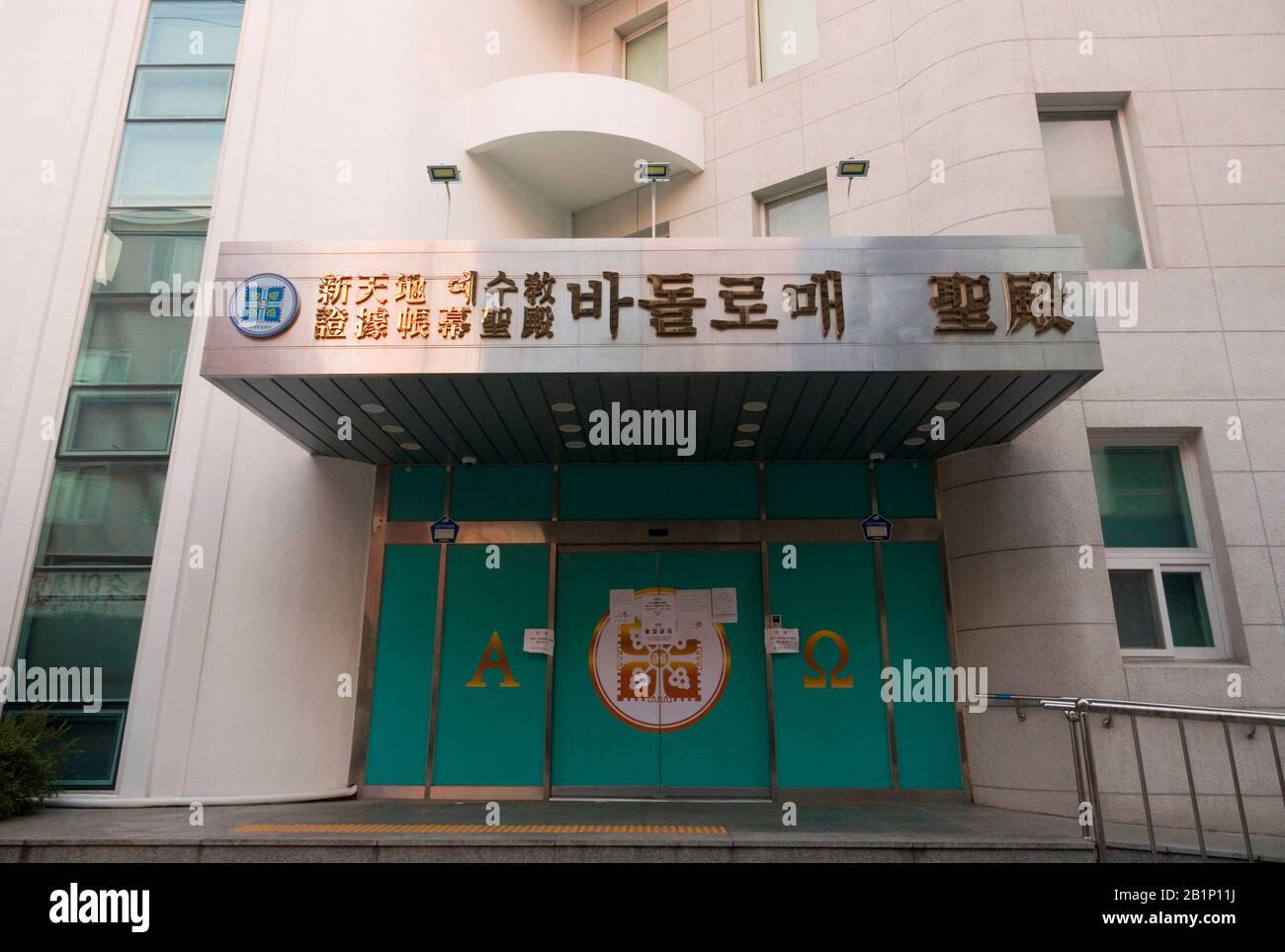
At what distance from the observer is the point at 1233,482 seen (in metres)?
7.44

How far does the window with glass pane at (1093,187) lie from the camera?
8.29 meters

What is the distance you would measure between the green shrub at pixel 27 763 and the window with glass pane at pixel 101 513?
4.98ft

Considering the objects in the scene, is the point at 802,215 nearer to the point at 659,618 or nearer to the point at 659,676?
the point at 659,618

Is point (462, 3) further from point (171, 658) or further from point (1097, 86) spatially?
point (171, 658)

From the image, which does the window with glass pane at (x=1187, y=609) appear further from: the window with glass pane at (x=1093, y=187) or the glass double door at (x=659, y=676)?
the glass double door at (x=659, y=676)

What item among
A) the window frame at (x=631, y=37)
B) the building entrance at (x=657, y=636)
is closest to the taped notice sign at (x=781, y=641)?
the building entrance at (x=657, y=636)

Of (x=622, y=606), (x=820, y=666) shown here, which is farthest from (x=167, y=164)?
(x=820, y=666)

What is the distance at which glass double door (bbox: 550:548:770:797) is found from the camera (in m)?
8.16

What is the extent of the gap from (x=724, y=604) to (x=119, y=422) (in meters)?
6.44

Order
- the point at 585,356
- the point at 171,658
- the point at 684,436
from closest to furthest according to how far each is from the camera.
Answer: the point at 585,356 < the point at 171,658 < the point at 684,436

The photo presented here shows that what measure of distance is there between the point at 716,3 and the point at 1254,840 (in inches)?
449

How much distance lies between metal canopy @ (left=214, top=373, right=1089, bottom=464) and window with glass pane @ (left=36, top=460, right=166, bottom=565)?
1638mm

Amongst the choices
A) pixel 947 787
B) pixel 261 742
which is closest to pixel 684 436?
pixel 947 787

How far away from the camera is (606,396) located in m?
6.81
